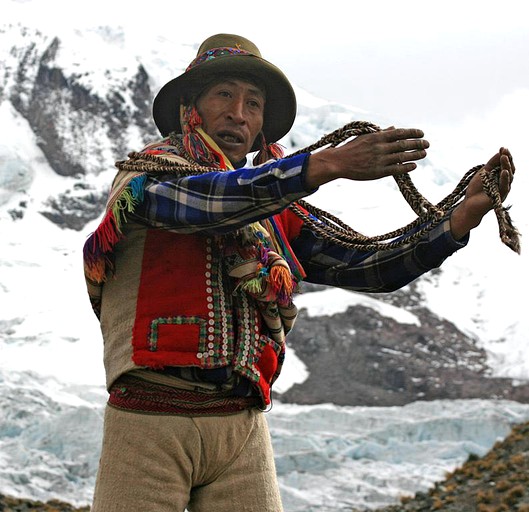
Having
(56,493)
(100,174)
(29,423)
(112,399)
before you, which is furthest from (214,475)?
(100,174)

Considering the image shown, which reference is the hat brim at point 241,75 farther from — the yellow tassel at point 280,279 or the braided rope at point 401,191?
the yellow tassel at point 280,279

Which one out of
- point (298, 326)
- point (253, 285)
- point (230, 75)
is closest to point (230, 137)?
Answer: point (230, 75)

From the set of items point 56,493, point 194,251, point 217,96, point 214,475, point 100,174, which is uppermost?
point 100,174

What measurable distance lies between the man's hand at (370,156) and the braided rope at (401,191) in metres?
0.10

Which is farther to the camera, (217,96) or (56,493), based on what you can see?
(56,493)

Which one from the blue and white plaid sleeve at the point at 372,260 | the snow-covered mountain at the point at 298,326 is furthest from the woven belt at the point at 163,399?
the snow-covered mountain at the point at 298,326

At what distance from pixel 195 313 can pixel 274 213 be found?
0.30m

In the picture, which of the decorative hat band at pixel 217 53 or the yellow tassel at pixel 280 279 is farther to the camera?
Result: the decorative hat band at pixel 217 53

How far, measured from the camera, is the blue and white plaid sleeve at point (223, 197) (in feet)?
5.82

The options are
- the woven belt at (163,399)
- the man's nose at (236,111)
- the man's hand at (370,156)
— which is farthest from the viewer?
the man's nose at (236,111)

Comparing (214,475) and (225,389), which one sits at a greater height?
(225,389)

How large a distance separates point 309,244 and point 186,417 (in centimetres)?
59

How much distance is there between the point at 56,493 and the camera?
23359mm

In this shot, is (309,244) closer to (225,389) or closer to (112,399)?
(225,389)
